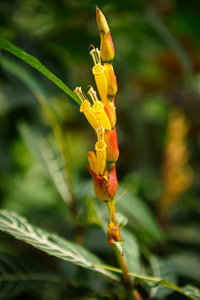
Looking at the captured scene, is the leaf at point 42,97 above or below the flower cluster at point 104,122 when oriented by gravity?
above

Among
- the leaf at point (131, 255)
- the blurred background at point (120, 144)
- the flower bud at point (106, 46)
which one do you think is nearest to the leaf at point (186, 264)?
the blurred background at point (120, 144)

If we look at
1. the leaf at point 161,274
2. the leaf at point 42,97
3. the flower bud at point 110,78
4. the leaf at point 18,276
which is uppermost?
the leaf at point 42,97

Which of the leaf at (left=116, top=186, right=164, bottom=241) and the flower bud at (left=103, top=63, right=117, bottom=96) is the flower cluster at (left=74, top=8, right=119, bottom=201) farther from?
the leaf at (left=116, top=186, right=164, bottom=241)

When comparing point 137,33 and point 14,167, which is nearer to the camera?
point 14,167

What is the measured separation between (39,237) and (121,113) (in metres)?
1.33

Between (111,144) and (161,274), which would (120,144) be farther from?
(111,144)

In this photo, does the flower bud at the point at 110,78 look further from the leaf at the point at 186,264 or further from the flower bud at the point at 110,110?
the leaf at the point at 186,264

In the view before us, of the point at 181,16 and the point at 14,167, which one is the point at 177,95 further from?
the point at 14,167

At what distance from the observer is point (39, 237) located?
0.44 meters

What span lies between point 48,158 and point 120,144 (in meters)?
0.77

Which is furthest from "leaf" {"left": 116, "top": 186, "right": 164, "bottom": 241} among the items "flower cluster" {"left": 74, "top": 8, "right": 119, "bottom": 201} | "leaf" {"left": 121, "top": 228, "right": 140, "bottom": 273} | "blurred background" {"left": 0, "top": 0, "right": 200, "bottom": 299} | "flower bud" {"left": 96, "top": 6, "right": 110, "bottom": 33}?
"flower bud" {"left": 96, "top": 6, "right": 110, "bottom": 33}

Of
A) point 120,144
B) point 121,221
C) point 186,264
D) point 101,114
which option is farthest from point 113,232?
point 120,144

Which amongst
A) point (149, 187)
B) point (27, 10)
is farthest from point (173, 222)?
point (27, 10)

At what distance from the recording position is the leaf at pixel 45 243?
1.37 feet
